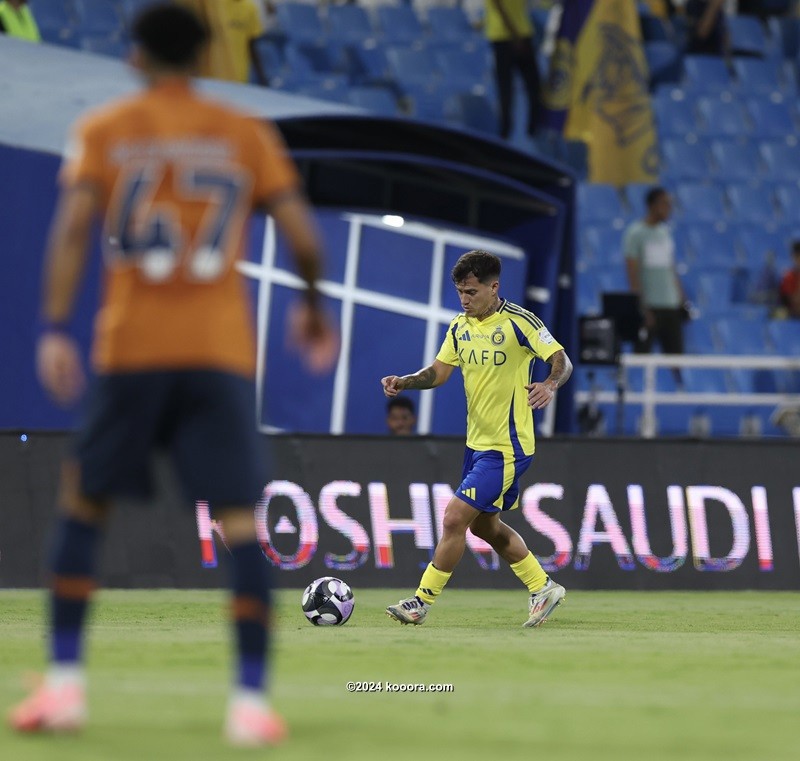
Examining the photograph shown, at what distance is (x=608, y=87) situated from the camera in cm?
2316

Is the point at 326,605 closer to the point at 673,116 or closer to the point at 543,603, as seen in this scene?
the point at 543,603

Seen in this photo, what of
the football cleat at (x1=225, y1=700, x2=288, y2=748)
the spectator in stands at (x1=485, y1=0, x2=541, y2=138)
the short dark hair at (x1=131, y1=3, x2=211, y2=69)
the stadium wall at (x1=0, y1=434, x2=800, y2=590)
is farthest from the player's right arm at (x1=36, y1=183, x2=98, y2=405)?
the spectator in stands at (x1=485, y1=0, x2=541, y2=138)

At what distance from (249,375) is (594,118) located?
18169 mm

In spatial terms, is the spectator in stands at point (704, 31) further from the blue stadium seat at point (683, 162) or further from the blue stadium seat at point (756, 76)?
the blue stadium seat at point (683, 162)

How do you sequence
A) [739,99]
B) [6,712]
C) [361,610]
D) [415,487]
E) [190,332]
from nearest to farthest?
[190,332], [6,712], [361,610], [415,487], [739,99]

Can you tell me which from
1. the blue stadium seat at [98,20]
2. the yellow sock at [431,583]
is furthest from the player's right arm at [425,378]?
the blue stadium seat at [98,20]

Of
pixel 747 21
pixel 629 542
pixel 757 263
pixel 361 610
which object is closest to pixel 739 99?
pixel 747 21

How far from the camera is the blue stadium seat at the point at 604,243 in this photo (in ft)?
75.3

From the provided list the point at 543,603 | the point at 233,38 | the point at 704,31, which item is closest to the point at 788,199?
the point at 704,31

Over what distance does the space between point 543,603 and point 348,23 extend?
16345 millimetres

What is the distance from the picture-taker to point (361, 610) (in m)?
11.9

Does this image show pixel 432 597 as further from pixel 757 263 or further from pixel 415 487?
pixel 757 263

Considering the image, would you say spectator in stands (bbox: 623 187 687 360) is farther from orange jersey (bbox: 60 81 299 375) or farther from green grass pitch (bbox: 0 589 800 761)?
orange jersey (bbox: 60 81 299 375)

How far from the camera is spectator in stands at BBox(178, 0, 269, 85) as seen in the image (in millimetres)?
20797
